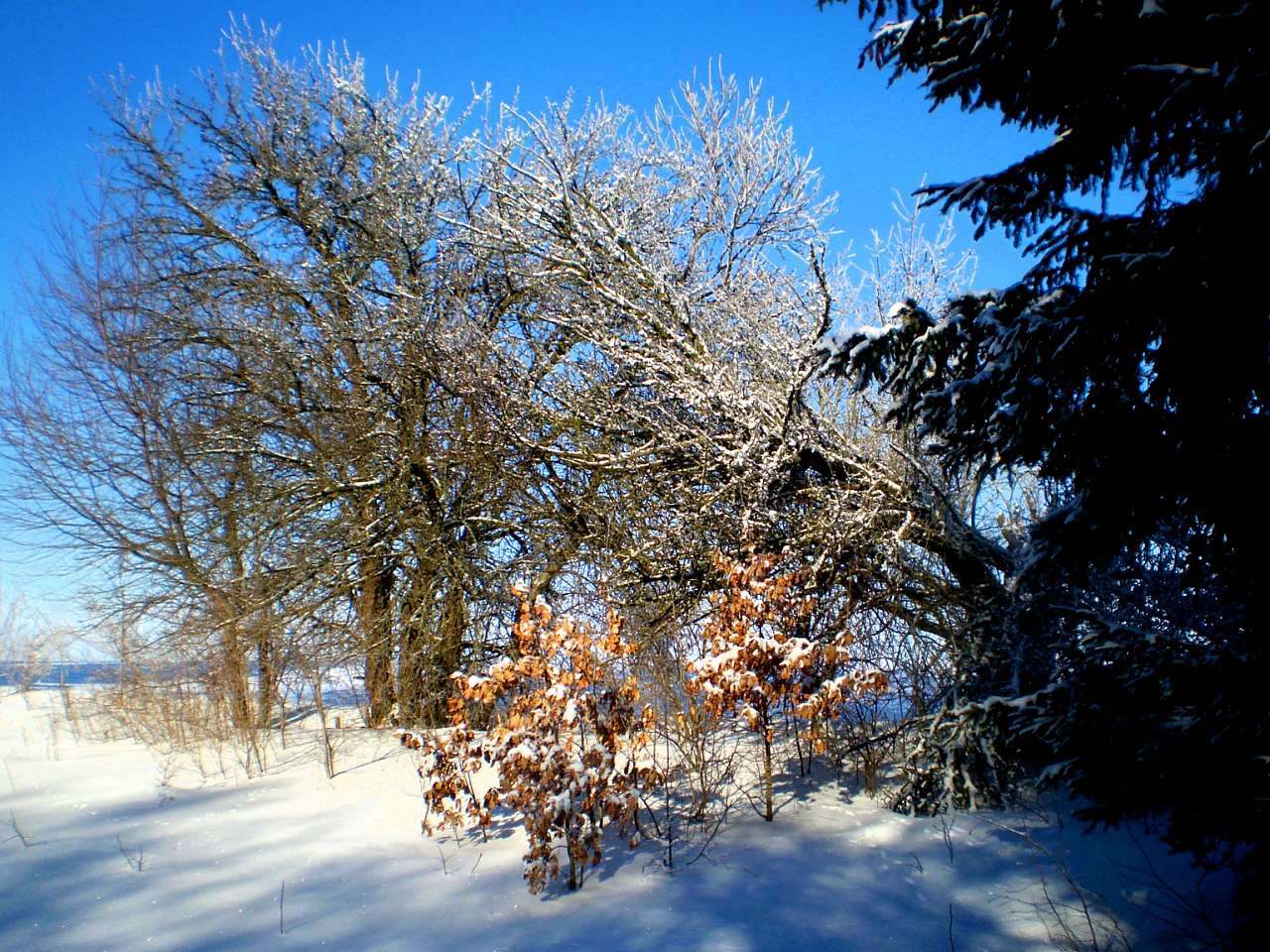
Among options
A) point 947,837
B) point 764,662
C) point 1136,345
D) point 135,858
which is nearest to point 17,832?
point 135,858

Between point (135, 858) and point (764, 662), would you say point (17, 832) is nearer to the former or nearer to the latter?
point (135, 858)

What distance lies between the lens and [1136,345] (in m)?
2.69

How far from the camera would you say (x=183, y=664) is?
7586 millimetres

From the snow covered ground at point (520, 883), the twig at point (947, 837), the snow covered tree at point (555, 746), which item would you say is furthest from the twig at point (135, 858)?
the twig at point (947, 837)

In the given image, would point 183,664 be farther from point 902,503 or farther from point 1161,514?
point 1161,514

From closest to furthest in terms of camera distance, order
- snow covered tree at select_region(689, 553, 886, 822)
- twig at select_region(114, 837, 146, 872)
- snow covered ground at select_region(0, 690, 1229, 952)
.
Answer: snow covered ground at select_region(0, 690, 1229, 952) < twig at select_region(114, 837, 146, 872) < snow covered tree at select_region(689, 553, 886, 822)

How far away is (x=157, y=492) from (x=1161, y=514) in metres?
8.56

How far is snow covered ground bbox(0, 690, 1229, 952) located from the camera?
3.25 metres

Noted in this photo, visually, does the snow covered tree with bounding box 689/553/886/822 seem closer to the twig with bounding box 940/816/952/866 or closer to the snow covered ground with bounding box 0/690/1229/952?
the snow covered ground with bounding box 0/690/1229/952

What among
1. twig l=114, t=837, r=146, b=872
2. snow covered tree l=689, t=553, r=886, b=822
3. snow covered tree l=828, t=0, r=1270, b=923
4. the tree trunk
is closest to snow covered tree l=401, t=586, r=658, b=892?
snow covered tree l=689, t=553, r=886, b=822

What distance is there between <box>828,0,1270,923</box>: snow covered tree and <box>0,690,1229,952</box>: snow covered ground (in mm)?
1002

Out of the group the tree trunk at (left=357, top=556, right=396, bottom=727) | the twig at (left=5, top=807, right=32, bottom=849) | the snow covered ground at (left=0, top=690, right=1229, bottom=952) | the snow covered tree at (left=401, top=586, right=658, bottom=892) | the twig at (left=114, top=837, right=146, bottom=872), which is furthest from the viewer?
the tree trunk at (left=357, top=556, right=396, bottom=727)

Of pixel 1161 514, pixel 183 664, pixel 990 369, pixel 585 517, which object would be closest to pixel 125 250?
pixel 183 664

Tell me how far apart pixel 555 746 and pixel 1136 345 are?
318 centimetres
